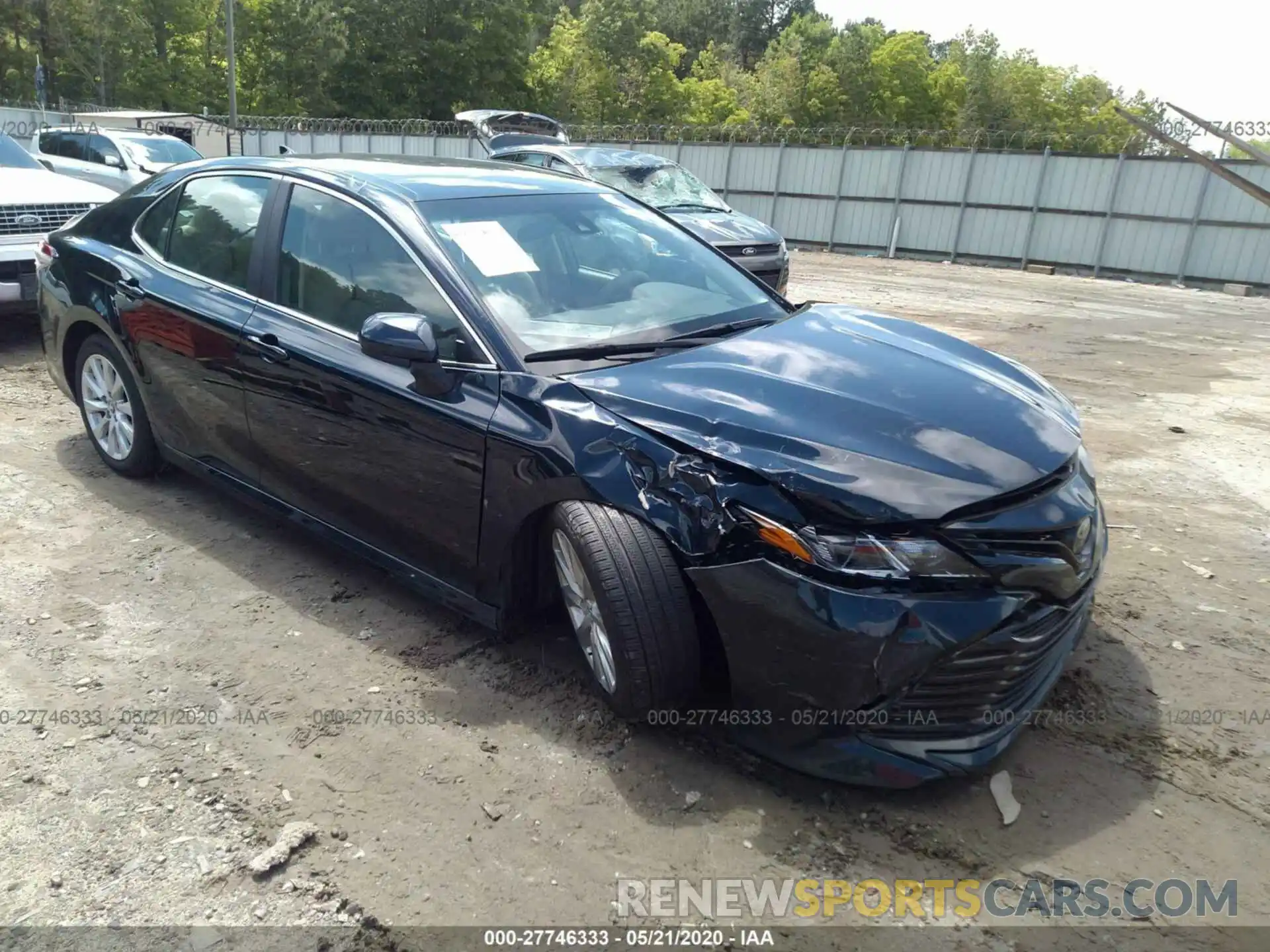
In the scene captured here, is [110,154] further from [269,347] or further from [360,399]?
[360,399]

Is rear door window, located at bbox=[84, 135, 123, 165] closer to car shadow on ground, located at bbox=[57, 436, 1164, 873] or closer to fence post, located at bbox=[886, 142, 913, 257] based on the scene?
car shadow on ground, located at bbox=[57, 436, 1164, 873]

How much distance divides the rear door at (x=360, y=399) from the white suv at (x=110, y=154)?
10350 millimetres

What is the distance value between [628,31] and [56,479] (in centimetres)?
5289

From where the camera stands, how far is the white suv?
12.6 m

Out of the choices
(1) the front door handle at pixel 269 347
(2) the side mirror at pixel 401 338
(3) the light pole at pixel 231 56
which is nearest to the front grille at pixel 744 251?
(1) the front door handle at pixel 269 347

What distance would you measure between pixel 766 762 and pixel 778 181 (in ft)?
66.1

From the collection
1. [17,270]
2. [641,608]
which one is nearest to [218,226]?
[641,608]

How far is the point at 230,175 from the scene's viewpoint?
4.18 metres

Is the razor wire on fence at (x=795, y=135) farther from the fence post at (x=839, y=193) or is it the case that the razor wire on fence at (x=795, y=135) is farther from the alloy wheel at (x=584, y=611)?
the alloy wheel at (x=584, y=611)

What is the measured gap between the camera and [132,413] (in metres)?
4.61

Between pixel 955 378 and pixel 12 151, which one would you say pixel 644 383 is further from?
pixel 12 151

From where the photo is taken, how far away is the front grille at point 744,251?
31.1 feet

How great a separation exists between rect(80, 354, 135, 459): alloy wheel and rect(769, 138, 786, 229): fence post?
1823 centimetres

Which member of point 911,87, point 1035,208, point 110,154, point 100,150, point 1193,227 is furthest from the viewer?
point 911,87
